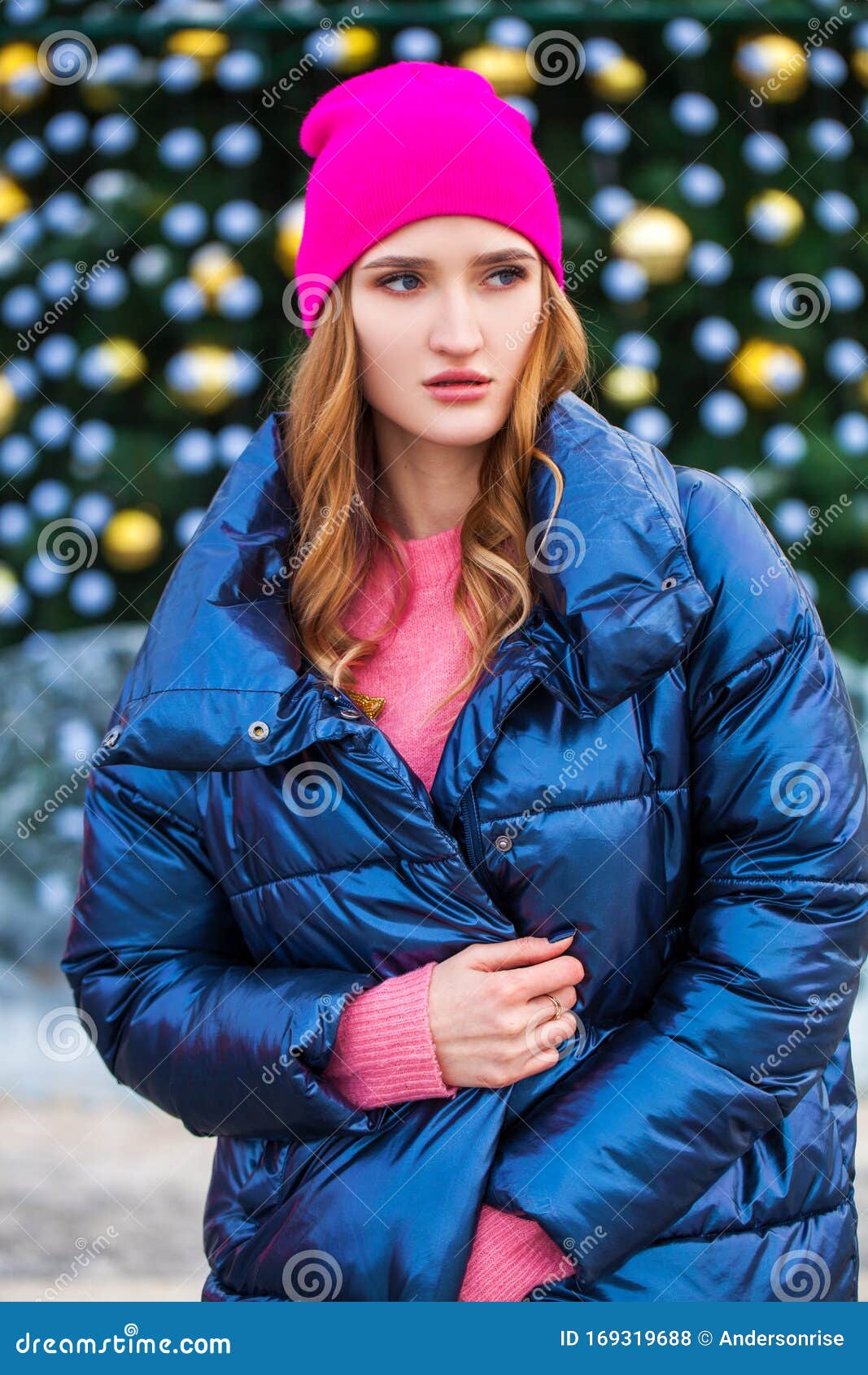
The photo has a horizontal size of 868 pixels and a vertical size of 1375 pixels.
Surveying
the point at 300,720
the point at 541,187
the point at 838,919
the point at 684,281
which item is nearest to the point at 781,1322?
the point at 838,919

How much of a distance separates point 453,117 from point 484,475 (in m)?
0.32

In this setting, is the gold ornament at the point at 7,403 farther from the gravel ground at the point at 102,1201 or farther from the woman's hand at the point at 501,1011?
the woman's hand at the point at 501,1011

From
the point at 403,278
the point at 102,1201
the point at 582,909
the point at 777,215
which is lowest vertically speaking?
the point at 102,1201

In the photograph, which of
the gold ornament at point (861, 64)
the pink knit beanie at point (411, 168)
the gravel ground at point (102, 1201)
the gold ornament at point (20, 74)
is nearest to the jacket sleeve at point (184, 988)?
the pink knit beanie at point (411, 168)

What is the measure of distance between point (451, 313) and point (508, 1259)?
74 cm

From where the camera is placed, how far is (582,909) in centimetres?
106

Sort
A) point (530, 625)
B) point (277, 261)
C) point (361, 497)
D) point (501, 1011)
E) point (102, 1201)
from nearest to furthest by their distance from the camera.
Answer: point (501, 1011)
point (530, 625)
point (361, 497)
point (277, 261)
point (102, 1201)

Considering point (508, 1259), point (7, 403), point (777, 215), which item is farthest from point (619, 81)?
point (508, 1259)

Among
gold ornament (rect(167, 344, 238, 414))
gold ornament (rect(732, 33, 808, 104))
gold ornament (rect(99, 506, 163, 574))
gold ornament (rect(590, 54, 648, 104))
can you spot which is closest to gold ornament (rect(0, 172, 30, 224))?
gold ornament (rect(167, 344, 238, 414))

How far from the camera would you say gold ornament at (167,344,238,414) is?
2443 mm

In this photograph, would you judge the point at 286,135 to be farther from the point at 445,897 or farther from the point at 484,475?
the point at 445,897

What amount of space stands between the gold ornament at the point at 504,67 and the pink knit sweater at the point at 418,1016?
1.46 metres

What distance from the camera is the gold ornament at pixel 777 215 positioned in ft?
7.73

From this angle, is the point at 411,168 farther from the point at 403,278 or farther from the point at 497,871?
the point at 497,871
